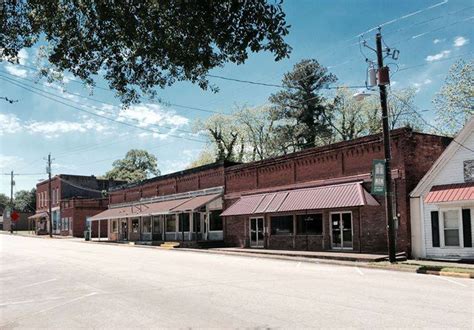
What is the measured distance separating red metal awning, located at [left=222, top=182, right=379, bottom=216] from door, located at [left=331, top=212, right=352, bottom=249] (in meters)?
1.23

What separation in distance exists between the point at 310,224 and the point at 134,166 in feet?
277

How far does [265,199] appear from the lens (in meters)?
30.2

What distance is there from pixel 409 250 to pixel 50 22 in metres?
18.8

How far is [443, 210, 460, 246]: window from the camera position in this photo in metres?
20.6

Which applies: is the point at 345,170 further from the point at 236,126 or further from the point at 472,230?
the point at 236,126

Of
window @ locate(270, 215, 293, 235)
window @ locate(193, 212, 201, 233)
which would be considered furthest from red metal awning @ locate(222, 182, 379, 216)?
window @ locate(193, 212, 201, 233)

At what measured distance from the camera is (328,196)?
81.9 ft

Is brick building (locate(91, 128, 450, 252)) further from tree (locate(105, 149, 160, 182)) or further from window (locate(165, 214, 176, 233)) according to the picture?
tree (locate(105, 149, 160, 182))

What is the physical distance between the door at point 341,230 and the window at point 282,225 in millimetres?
3386

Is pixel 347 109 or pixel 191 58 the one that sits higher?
pixel 347 109

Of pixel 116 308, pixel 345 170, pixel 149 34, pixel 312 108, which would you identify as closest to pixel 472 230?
pixel 345 170

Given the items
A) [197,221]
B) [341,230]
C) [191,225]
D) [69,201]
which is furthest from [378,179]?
[69,201]

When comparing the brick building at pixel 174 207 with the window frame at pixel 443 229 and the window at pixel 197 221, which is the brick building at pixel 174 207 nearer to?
the window at pixel 197 221

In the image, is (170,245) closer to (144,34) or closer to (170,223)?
(170,223)
